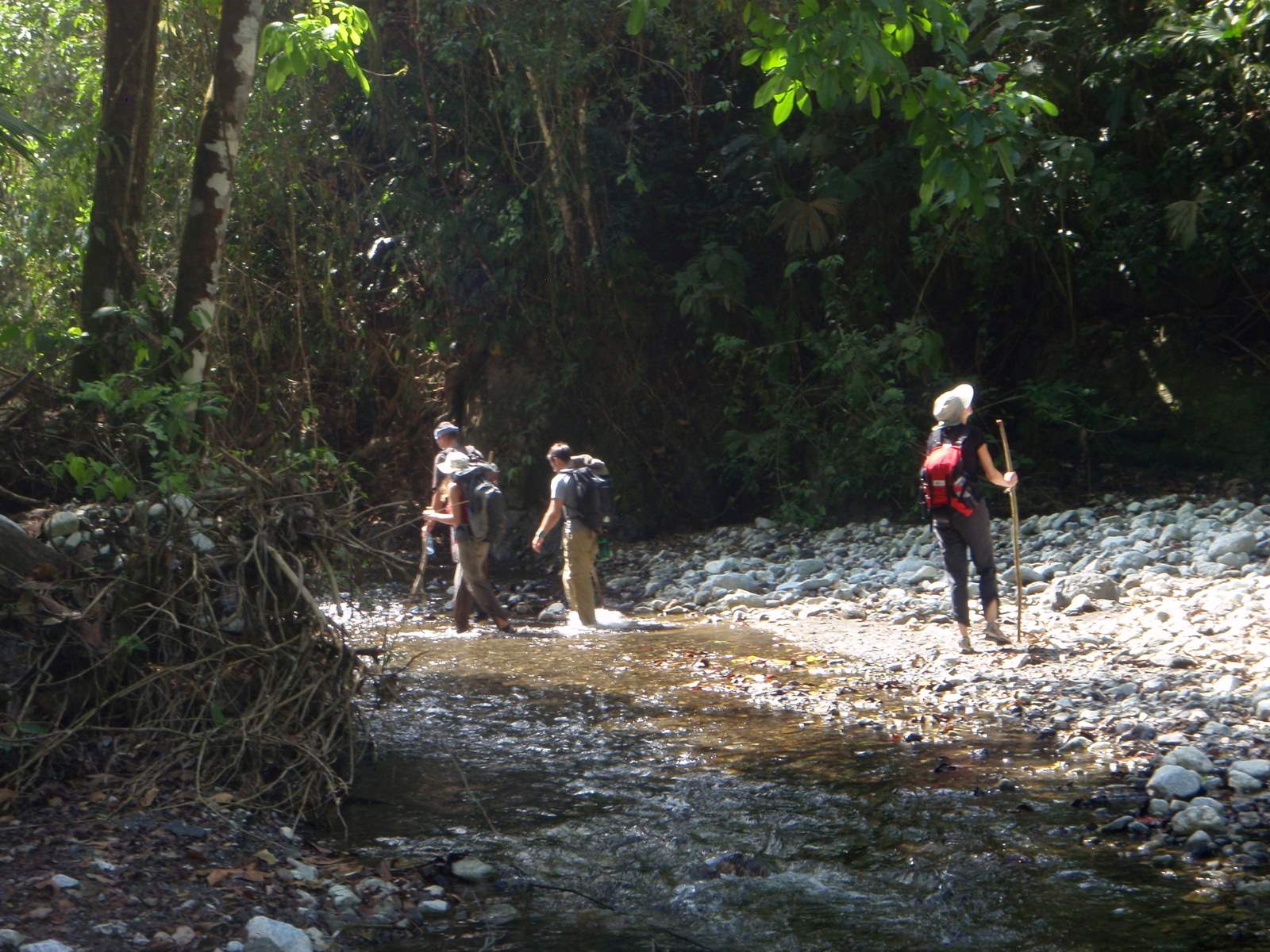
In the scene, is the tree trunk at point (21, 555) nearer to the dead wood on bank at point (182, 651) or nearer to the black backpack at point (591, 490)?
the dead wood on bank at point (182, 651)

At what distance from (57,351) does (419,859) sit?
3.72 metres

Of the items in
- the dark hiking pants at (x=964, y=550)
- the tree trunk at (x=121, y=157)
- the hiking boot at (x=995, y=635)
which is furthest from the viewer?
the hiking boot at (x=995, y=635)

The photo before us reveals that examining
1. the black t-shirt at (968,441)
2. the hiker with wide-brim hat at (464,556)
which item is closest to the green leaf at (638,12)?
the black t-shirt at (968,441)

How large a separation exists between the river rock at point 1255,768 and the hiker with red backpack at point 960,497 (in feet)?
9.55

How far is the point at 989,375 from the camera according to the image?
15445 millimetres

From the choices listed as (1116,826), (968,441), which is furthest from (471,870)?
(968,441)

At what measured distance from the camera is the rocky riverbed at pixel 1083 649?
5781mm

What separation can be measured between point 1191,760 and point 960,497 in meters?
2.92

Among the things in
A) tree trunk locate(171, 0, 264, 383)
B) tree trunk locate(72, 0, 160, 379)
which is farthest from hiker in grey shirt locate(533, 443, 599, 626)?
tree trunk locate(72, 0, 160, 379)

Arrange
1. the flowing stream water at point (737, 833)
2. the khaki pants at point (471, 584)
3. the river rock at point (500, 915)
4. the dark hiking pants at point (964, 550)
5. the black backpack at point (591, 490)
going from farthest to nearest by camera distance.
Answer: the black backpack at point (591, 490), the khaki pants at point (471, 584), the dark hiking pants at point (964, 550), the river rock at point (500, 915), the flowing stream water at point (737, 833)

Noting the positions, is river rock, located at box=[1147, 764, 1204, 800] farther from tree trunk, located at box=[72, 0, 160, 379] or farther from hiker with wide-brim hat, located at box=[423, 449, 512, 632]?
hiker with wide-brim hat, located at box=[423, 449, 512, 632]

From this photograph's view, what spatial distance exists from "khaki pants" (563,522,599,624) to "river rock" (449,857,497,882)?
5.91m

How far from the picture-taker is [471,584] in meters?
11.1

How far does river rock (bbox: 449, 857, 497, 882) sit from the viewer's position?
5.27 meters
